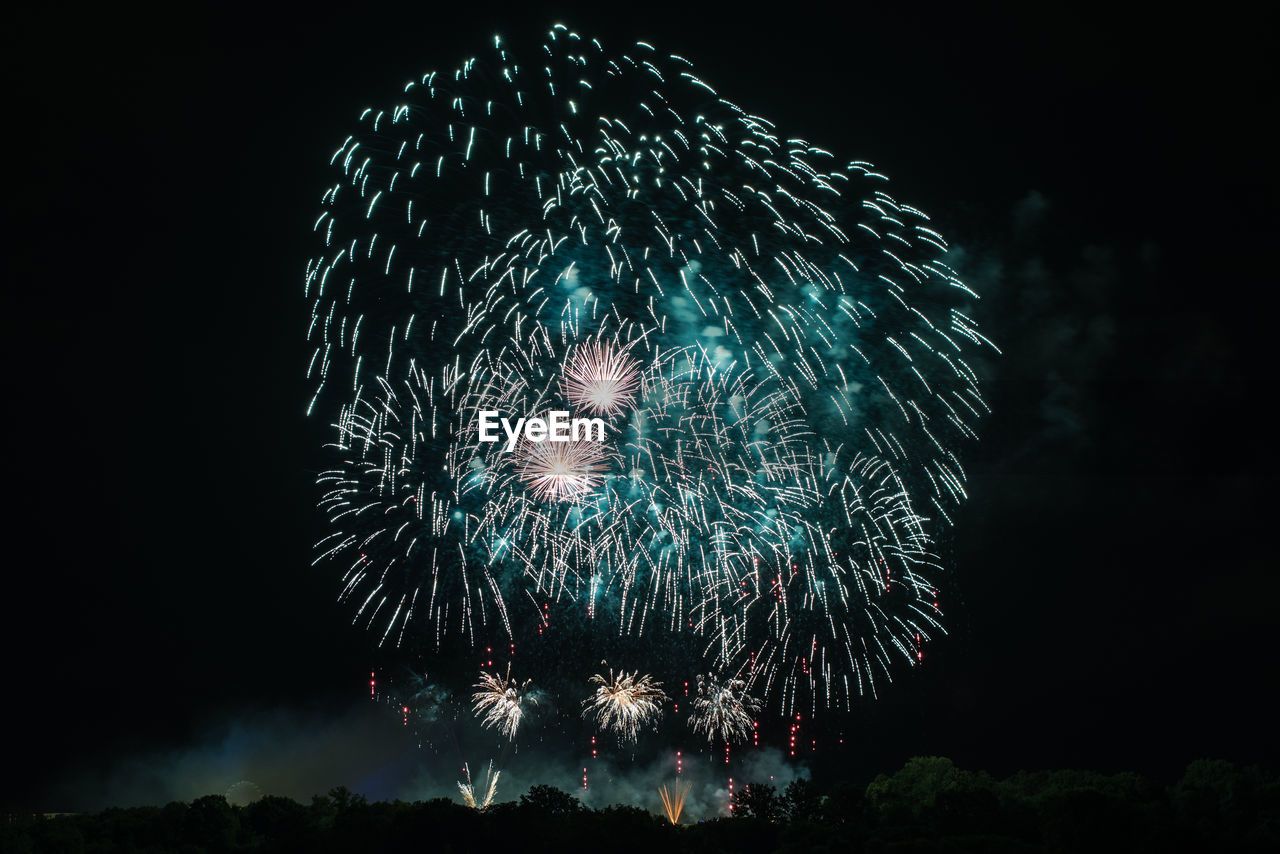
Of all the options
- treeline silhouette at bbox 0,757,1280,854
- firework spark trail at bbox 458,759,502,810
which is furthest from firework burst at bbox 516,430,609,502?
firework spark trail at bbox 458,759,502,810

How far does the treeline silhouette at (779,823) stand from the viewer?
967 inches

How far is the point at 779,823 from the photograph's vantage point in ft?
101

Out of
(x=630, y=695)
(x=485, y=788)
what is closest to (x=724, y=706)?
(x=630, y=695)

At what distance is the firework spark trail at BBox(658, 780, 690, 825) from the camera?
4734 cm

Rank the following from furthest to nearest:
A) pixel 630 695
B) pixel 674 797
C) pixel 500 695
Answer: pixel 674 797 → pixel 500 695 → pixel 630 695

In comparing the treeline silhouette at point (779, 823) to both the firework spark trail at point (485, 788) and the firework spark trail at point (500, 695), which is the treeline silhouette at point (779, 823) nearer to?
the firework spark trail at point (500, 695)

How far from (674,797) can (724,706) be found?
15.1 metres

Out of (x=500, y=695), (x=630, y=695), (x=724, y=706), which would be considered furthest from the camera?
(x=724, y=706)

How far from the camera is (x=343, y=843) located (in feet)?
82.2

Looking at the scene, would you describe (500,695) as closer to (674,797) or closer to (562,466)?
(562,466)

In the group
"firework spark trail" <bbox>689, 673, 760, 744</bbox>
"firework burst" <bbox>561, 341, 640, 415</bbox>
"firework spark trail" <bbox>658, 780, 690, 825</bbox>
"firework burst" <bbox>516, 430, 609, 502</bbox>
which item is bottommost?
"firework spark trail" <bbox>658, 780, 690, 825</bbox>

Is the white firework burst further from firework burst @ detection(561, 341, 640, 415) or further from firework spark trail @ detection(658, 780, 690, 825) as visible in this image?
firework spark trail @ detection(658, 780, 690, 825)

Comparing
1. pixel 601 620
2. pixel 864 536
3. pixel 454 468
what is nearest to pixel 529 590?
pixel 601 620

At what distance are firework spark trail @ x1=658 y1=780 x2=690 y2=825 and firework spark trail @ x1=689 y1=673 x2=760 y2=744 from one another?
12225mm
